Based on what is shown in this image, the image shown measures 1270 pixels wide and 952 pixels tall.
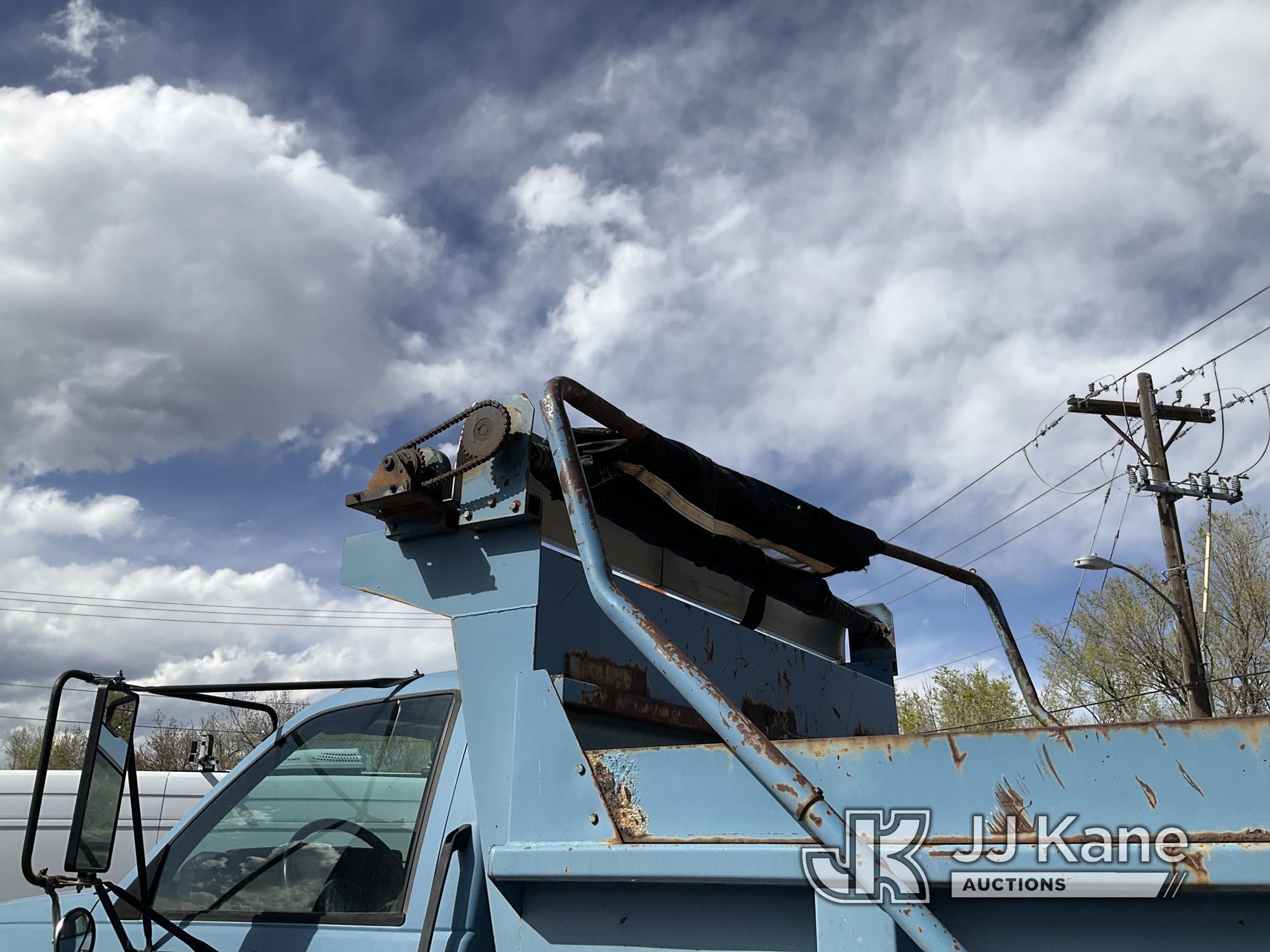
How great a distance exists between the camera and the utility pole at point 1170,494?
14.6m

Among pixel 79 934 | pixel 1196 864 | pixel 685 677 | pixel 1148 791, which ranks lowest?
pixel 79 934

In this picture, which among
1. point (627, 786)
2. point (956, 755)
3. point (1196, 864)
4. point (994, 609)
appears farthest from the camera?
point (994, 609)

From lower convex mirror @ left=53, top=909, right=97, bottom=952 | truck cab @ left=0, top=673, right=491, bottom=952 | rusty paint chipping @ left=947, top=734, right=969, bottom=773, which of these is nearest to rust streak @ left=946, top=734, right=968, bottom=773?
rusty paint chipping @ left=947, top=734, right=969, bottom=773

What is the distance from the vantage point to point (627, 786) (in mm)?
1834

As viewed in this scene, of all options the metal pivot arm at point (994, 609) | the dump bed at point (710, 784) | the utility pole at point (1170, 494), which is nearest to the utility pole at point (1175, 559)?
the utility pole at point (1170, 494)

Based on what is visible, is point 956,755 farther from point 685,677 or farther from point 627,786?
point 627,786

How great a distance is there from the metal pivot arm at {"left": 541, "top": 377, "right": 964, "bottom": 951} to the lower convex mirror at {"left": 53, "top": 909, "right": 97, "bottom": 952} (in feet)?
4.69

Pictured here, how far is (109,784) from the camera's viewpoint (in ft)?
7.28

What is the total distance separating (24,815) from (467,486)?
7.41 metres

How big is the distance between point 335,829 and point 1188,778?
197 centimetres

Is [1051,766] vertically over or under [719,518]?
under

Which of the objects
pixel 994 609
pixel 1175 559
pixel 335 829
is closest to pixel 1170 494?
pixel 1175 559

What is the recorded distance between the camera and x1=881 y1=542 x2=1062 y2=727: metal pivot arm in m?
3.25

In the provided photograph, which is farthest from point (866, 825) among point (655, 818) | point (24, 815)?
point (24, 815)
